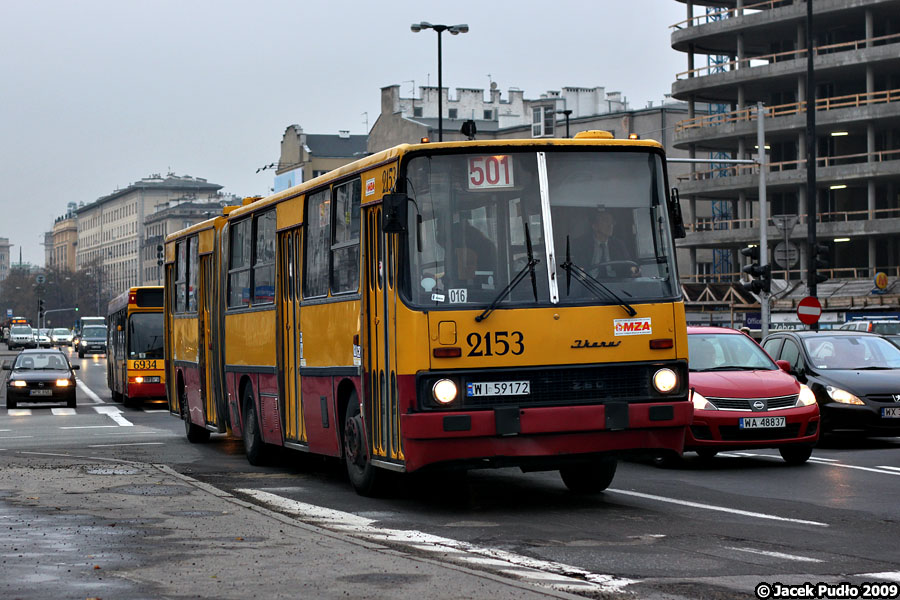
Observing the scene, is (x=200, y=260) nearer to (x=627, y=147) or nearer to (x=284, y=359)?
(x=284, y=359)

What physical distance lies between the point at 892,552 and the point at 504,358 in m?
3.47

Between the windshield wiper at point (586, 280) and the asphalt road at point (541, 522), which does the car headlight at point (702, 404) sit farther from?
the windshield wiper at point (586, 280)

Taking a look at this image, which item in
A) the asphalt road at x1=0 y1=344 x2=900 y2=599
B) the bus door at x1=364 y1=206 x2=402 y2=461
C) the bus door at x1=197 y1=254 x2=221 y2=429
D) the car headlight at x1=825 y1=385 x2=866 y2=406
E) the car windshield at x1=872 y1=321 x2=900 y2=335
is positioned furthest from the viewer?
the car windshield at x1=872 y1=321 x2=900 y2=335

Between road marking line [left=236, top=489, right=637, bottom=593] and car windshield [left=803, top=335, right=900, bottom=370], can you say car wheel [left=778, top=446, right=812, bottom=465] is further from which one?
A: road marking line [left=236, top=489, right=637, bottom=593]

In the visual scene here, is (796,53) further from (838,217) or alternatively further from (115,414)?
(115,414)

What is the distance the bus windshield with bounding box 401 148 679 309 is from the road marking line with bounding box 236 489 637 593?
188 cm

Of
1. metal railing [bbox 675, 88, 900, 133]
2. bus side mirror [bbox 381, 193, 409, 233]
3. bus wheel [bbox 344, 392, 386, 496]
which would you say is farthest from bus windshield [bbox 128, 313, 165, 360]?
metal railing [bbox 675, 88, 900, 133]

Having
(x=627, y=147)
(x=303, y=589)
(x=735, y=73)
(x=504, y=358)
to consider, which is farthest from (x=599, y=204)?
(x=735, y=73)

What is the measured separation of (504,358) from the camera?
12031 millimetres

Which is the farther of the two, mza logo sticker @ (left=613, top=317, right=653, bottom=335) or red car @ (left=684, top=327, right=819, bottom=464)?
red car @ (left=684, top=327, right=819, bottom=464)

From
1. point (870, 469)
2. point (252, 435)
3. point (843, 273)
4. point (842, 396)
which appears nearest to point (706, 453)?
point (870, 469)

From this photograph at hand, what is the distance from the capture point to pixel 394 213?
1200 centimetres

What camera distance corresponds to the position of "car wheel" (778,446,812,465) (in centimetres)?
1697

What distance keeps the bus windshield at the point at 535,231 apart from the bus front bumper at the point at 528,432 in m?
0.89
